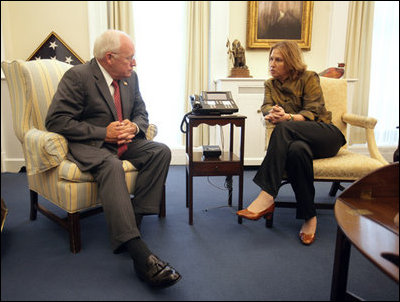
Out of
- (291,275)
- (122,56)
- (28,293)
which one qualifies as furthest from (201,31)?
(28,293)

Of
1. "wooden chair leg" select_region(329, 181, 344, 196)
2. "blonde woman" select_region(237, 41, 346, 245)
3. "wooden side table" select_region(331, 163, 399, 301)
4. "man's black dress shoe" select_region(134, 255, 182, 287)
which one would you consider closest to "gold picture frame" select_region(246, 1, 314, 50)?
"blonde woman" select_region(237, 41, 346, 245)

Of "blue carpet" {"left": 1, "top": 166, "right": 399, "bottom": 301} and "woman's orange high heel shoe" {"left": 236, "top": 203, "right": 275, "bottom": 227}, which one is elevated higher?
"woman's orange high heel shoe" {"left": 236, "top": 203, "right": 275, "bottom": 227}

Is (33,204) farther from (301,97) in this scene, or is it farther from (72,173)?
(301,97)

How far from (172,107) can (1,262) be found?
A: 2.83 metres

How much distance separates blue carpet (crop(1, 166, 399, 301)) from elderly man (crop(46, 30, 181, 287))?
0.19 m

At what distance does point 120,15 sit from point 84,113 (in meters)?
1.82

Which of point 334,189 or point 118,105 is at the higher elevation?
point 118,105

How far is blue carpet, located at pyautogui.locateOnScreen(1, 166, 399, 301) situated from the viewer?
120cm

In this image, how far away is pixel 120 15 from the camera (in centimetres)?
310

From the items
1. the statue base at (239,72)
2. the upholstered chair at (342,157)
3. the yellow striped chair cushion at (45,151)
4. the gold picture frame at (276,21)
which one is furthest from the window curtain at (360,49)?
the yellow striped chair cushion at (45,151)

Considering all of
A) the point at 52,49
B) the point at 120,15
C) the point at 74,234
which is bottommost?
the point at 74,234

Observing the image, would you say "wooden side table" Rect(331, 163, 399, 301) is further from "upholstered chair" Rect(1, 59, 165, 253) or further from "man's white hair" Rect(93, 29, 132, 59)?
"man's white hair" Rect(93, 29, 132, 59)

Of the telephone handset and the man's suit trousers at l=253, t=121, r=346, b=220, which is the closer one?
the man's suit trousers at l=253, t=121, r=346, b=220

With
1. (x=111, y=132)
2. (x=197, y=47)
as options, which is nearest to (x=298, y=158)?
(x=111, y=132)
